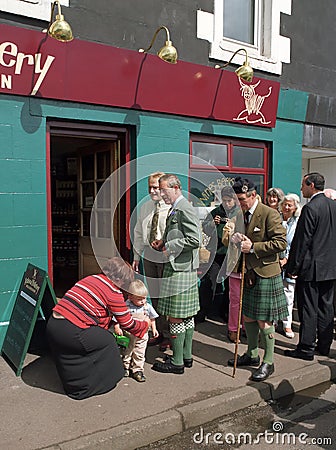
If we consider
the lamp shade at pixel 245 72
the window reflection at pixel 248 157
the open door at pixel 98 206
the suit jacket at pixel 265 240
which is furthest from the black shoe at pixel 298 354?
the lamp shade at pixel 245 72

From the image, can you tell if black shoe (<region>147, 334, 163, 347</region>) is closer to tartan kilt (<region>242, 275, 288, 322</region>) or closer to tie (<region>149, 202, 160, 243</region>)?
tie (<region>149, 202, 160, 243</region>)

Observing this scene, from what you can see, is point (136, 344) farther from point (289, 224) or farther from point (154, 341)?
point (289, 224)

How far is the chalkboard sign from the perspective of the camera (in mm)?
4309

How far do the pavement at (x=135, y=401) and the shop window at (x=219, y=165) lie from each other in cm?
243

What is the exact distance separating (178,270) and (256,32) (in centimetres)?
461

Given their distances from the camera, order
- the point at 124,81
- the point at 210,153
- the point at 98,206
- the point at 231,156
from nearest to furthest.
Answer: the point at 124,81, the point at 98,206, the point at 210,153, the point at 231,156

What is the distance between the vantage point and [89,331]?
3.78 metres

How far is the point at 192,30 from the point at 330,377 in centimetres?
467

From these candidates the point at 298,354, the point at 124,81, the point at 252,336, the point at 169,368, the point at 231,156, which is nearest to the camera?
the point at 169,368

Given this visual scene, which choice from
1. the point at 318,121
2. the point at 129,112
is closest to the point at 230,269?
the point at 129,112

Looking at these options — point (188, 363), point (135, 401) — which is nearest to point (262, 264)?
point (188, 363)

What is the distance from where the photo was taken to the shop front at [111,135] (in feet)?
15.9

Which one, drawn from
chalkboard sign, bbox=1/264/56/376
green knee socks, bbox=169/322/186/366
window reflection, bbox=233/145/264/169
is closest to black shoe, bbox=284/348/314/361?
green knee socks, bbox=169/322/186/366

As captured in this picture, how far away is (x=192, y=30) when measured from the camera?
605 cm
